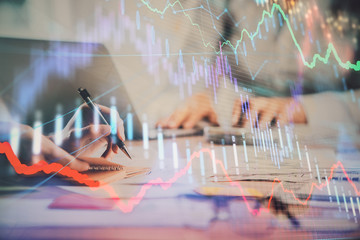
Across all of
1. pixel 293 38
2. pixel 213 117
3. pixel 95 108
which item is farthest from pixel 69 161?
pixel 293 38

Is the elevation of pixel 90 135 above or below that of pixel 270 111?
below

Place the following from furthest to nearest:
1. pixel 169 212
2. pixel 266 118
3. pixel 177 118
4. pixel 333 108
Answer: pixel 333 108
pixel 266 118
pixel 177 118
pixel 169 212

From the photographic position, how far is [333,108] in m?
1.30

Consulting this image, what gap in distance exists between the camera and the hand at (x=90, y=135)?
3.14 ft

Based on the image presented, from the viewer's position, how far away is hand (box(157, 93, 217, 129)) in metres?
1.02

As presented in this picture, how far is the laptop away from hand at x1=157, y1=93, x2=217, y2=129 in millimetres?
33

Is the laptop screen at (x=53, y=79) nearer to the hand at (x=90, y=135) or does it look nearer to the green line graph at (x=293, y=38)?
the hand at (x=90, y=135)

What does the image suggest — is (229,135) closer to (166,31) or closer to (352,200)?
(166,31)

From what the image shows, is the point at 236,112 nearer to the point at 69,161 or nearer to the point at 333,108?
the point at 333,108

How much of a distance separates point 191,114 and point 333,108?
2.83 ft

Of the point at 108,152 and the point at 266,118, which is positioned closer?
the point at 108,152

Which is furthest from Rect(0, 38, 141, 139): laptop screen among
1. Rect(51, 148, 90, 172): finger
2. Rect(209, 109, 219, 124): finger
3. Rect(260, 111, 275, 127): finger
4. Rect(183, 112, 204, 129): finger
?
Rect(260, 111, 275, 127): finger

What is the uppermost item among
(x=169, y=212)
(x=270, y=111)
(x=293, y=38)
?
(x=293, y=38)

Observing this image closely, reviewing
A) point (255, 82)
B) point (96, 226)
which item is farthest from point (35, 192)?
point (255, 82)
